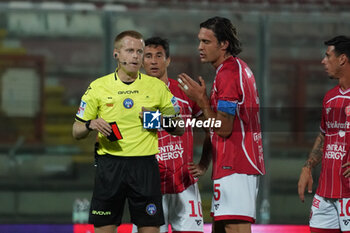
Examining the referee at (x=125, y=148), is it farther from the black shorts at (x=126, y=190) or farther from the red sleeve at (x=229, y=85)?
the red sleeve at (x=229, y=85)

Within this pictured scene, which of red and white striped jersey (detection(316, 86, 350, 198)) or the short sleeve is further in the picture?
red and white striped jersey (detection(316, 86, 350, 198))

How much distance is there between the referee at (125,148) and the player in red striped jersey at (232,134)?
0.31m

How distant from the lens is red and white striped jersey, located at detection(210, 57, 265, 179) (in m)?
4.25

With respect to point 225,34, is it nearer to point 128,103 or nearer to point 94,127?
point 128,103

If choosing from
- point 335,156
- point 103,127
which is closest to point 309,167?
point 335,156

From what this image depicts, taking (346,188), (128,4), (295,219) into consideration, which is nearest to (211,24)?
(346,188)

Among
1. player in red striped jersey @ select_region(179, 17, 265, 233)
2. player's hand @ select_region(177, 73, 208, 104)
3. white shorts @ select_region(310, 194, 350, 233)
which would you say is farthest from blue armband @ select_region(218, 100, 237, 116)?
white shorts @ select_region(310, 194, 350, 233)

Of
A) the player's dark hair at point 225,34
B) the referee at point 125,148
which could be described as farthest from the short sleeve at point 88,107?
the player's dark hair at point 225,34

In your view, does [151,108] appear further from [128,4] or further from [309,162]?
[128,4]

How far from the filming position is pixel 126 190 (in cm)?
420

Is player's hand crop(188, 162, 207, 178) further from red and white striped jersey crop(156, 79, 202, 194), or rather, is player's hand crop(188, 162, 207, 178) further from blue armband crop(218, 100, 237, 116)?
blue armband crop(218, 100, 237, 116)

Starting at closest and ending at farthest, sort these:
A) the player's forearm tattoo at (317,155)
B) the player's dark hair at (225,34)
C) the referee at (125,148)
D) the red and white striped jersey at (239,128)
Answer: the referee at (125,148)
the red and white striped jersey at (239,128)
the player's dark hair at (225,34)
the player's forearm tattoo at (317,155)

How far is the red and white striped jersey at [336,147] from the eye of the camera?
4.73m

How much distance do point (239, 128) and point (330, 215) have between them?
→ 103 centimetres
